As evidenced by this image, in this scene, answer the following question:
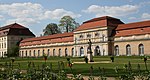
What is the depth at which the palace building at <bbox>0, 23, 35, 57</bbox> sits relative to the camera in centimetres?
9431

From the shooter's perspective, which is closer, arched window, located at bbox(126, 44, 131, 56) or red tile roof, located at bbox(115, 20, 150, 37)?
red tile roof, located at bbox(115, 20, 150, 37)

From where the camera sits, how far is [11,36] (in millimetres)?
94312

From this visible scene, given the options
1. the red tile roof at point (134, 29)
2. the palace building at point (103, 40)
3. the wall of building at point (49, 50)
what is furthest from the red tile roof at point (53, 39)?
the red tile roof at point (134, 29)

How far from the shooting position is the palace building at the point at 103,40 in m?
52.6

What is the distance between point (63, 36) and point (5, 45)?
31606 mm

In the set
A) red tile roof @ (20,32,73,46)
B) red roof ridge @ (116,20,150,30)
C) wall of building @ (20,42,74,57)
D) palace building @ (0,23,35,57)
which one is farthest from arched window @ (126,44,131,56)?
palace building @ (0,23,35,57)

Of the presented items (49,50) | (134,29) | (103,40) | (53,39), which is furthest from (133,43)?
(49,50)

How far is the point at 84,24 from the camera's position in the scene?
67.6 m

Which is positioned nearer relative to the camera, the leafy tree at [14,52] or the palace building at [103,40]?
the palace building at [103,40]

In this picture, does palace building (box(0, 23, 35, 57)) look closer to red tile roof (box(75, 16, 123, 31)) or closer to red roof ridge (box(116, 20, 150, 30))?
red tile roof (box(75, 16, 123, 31))

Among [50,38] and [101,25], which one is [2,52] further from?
[101,25]

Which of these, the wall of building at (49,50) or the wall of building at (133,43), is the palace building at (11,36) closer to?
the wall of building at (49,50)

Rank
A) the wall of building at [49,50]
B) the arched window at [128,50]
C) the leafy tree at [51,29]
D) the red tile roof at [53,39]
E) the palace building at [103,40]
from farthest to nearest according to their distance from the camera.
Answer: the leafy tree at [51,29] → the red tile roof at [53,39] → the wall of building at [49,50] → the arched window at [128,50] → the palace building at [103,40]

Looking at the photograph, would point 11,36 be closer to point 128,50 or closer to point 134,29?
point 128,50
